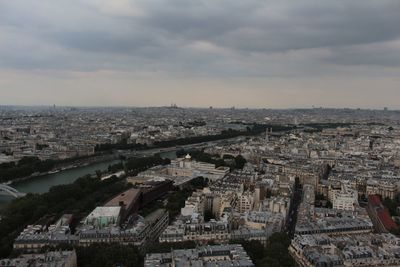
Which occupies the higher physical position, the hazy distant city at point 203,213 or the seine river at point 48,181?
the hazy distant city at point 203,213

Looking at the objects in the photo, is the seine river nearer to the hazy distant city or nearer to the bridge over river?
the hazy distant city

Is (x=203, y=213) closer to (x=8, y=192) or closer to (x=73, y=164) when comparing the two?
(x=8, y=192)

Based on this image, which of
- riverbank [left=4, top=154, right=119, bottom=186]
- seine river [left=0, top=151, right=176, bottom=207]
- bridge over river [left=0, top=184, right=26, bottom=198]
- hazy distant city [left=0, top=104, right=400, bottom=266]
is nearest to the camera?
hazy distant city [left=0, top=104, right=400, bottom=266]

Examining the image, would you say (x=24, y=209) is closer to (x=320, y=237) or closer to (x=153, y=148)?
(x=320, y=237)

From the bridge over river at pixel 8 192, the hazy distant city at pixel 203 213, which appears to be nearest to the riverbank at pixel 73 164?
the hazy distant city at pixel 203 213

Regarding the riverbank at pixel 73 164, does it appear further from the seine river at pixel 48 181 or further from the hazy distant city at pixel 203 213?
the seine river at pixel 48 181

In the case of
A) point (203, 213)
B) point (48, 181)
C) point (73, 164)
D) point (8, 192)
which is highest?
point (203, 213)

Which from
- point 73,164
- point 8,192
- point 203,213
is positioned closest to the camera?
point 203,213

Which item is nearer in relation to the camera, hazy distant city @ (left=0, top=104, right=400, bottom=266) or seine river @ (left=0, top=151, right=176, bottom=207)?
hazy distant city @ (left=0, top=104, right=400, bottom=266)

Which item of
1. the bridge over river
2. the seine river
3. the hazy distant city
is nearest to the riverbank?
the hazy distant city

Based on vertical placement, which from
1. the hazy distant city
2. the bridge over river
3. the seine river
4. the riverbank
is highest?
the hazy distant city

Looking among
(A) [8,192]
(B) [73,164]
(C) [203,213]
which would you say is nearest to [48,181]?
(A) [8,192]
